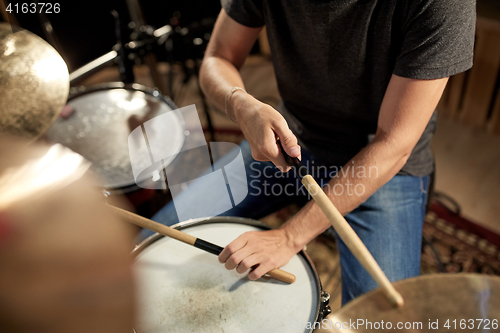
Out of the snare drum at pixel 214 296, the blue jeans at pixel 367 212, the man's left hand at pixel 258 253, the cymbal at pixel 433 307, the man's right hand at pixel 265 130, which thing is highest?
the man's right hand at pixel 265 130

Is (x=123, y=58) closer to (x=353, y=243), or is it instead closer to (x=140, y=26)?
(x=140, y=26)

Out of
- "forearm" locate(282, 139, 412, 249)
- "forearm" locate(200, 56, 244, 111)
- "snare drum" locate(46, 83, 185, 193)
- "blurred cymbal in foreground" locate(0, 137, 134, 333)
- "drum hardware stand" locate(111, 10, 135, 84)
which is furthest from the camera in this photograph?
"drum hardware stand" locate(111, 10, 135, 84)

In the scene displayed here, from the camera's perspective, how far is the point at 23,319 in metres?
0.29

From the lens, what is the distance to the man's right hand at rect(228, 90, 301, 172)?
22.9 inches

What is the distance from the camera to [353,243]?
0.44 meters

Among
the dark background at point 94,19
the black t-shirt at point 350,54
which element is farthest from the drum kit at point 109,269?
the dark background at point 94,19

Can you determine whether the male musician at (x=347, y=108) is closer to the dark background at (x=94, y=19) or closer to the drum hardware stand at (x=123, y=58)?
the drum hardware stand at (x=123, y=58)

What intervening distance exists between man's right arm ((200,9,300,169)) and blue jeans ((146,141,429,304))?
212 millimetres

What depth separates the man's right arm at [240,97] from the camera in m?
0.60

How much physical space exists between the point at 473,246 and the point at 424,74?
998mm

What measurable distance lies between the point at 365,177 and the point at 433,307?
0.39 metres

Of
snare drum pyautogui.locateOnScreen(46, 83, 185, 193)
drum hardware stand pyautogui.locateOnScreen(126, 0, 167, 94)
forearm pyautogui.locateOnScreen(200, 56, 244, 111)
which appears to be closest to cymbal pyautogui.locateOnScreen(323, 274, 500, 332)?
forearm pyautogui.locateOnScreen(200, 56, 244, 111)

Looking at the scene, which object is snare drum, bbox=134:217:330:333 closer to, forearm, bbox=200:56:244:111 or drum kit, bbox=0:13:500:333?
drum kit, bbox=0:13:500:333

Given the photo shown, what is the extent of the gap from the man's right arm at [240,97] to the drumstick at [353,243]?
0.17 feet
